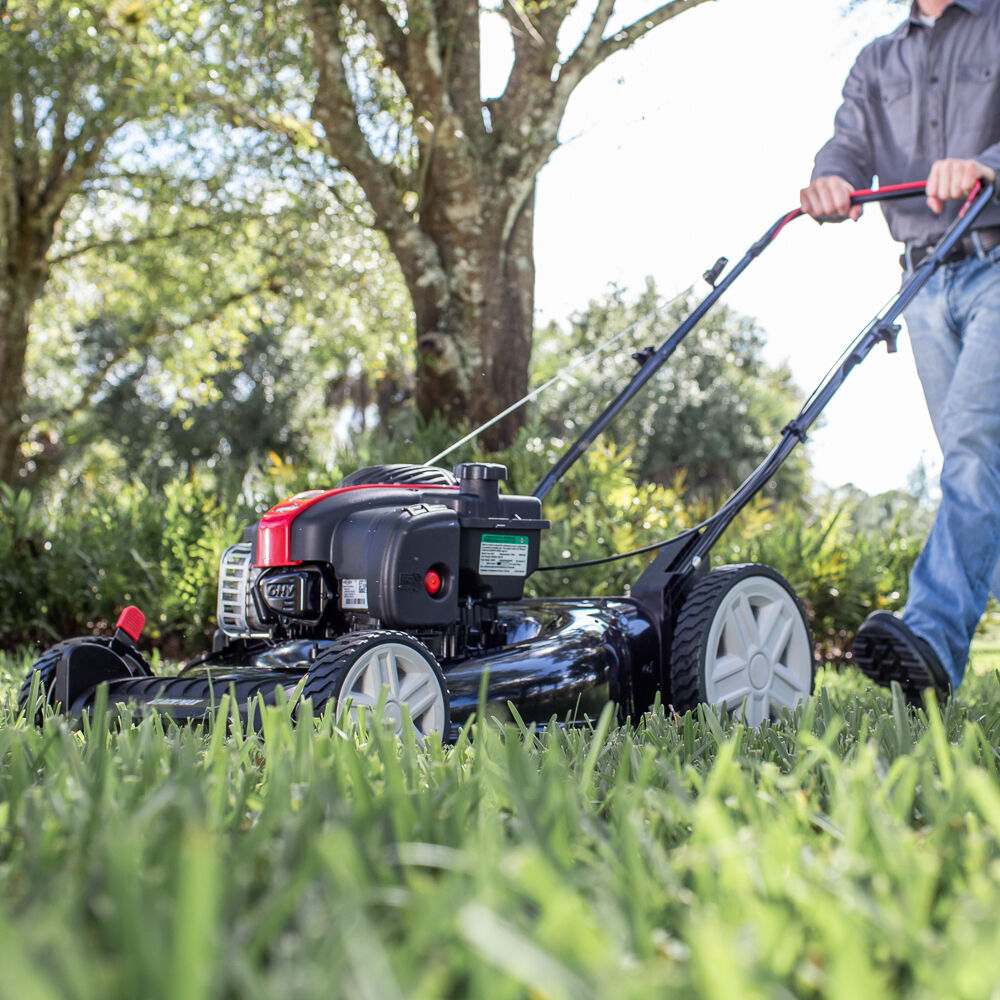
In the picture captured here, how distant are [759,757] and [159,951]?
3.62ft

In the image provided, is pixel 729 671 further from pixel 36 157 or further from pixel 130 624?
pixel 36 157

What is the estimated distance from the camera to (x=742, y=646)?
2611 mm

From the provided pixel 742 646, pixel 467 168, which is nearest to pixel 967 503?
pixel 742 646

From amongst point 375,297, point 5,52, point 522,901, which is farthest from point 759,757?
point 375,297

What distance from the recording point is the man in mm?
2846

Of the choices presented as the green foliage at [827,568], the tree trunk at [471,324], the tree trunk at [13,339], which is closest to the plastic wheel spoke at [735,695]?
the green foliage at [827,568]

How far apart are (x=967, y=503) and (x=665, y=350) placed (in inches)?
35.5

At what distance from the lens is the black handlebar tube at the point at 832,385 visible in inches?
108

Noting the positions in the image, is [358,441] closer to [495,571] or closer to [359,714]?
[495,571]

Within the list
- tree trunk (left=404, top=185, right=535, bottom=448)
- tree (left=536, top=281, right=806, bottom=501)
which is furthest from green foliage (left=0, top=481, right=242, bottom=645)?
tree (left=536, top=281, right=806, bottom=501)

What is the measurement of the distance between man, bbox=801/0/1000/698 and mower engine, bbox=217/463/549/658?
1.01 meters

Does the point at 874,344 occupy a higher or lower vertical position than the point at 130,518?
higher

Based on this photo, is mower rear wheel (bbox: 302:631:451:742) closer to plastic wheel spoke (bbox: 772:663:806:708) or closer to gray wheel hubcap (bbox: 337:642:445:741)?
gray wheel hubcap (bbox: 337:642:445:741)

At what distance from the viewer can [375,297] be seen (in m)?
10.9
